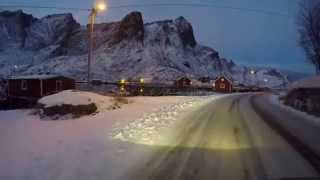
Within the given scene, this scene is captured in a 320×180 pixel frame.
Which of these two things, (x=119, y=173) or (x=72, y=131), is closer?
(x=119, y=173)

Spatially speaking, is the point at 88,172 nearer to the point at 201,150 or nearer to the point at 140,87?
the point at 201,150

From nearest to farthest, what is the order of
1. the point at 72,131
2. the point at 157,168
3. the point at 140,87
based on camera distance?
the point at 157,168 < the point at 72,131 < the point at 140,87

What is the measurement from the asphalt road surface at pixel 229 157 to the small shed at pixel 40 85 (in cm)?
4135

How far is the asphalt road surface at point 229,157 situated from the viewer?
10.6 m

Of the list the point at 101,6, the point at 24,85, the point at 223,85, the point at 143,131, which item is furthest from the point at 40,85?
the point at 223,85

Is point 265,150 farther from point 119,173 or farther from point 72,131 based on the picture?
point 72,131

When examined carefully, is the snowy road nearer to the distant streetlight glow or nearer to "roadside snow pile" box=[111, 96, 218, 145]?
"roadside snow pile" box=[111, 96, 218, 145]

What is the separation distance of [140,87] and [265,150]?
2253 inches

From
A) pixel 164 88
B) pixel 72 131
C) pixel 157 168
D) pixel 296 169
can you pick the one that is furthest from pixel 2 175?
pixel 164 88

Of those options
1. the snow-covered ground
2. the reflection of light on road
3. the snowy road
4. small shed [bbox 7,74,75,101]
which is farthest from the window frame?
the reflection of light on road

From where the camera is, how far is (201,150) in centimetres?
1379

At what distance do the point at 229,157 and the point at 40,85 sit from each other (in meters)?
47.7

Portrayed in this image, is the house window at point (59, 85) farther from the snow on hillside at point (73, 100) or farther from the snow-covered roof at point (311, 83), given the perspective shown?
the snow-covered roof at point (311, 83)

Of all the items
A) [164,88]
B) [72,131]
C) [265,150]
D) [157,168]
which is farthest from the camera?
[164,88]
